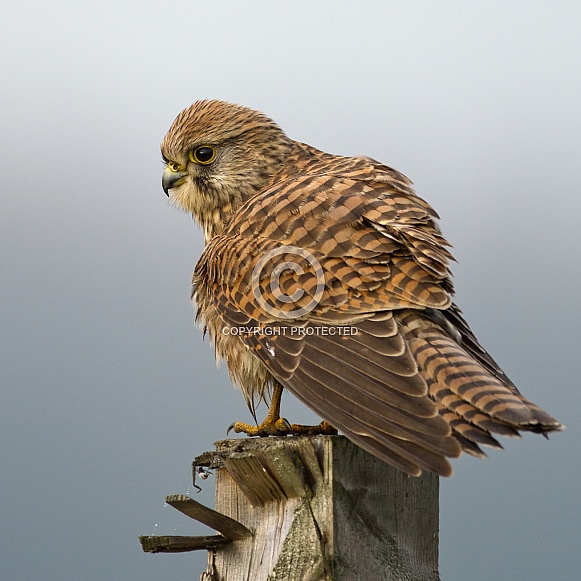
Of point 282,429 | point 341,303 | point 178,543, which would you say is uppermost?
point 341,303

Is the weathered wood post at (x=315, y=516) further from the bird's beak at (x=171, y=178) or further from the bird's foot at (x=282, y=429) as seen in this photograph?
the bird's beak at (x=171, y=178)

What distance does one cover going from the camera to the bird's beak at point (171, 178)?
396 cm

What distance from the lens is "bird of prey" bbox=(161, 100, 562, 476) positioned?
2.26 metres

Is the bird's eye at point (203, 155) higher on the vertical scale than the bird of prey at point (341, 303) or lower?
higher

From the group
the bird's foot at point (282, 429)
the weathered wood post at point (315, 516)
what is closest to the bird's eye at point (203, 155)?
the bird's foot at point (282, 429)

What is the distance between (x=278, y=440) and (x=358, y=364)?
13.3 inches

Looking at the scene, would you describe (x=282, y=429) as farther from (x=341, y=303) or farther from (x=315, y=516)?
(x=315, y=516)

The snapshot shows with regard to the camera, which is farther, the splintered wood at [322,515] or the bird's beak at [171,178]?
the bird's beak at [171,178]

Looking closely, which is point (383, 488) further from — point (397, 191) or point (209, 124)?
point (209, 124)

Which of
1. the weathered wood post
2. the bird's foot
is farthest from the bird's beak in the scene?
the weathered wood post

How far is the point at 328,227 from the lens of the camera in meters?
2.97

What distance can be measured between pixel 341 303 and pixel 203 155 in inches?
57.3

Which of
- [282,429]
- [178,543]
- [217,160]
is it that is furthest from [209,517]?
[217,160]

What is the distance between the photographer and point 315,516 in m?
2.28
